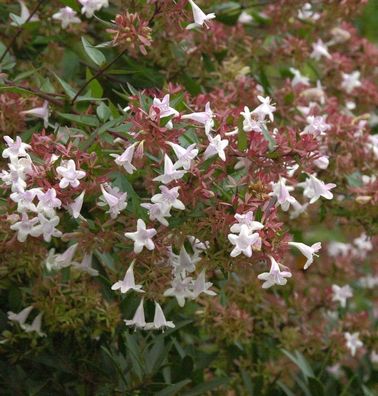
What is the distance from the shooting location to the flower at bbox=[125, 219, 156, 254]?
1.48 metres

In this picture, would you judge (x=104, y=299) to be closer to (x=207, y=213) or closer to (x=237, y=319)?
(x=237, y=319)

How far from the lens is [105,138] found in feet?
5.25

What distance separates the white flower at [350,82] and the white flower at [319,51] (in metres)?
0.09

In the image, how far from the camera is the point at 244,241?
141 cm

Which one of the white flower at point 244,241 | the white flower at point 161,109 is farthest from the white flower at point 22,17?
the white flower at point 244,241

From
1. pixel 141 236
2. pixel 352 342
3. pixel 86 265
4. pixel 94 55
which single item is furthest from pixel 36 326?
pixel 352 342

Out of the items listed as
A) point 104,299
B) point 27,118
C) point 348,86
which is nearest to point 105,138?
point 27,118

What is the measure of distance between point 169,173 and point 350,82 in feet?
4.15

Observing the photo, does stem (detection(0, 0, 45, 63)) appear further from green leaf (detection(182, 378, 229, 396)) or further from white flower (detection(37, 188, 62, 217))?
green leaf (detection(182, 378, 229, 396))

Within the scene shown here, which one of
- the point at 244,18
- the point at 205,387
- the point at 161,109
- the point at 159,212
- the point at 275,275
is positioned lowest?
the point at 205,387

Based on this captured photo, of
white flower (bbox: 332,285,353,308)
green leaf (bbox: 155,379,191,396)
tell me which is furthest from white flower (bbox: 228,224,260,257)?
white flower (bbox: 332,285,353,308)

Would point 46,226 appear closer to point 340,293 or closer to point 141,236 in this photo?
point 141,236

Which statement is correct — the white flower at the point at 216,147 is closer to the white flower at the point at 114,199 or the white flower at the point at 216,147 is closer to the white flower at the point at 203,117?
the white flower at the point at 203,117

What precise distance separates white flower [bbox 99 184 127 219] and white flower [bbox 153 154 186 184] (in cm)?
10
